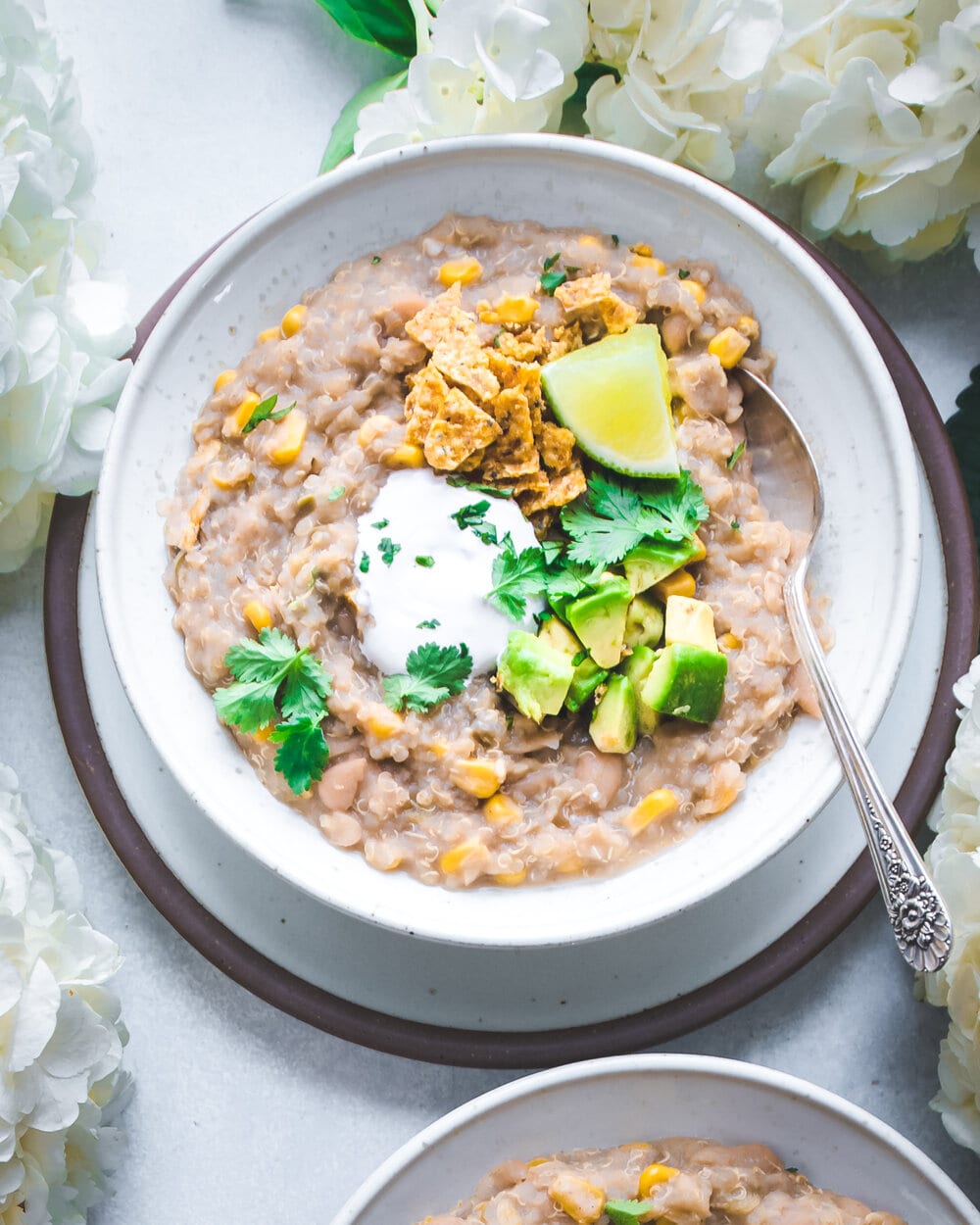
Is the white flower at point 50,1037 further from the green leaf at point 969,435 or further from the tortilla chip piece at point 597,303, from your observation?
the green leaf at point 969,435

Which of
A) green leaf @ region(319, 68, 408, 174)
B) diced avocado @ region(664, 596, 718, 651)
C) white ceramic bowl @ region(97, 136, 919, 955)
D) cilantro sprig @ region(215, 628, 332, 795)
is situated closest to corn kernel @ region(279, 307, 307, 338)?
white ceramic bowl @ region(97, 136, 919, 955)

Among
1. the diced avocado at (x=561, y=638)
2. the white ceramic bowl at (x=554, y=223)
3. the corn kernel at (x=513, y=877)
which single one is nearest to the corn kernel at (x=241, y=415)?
the white ceramic bowl at (x=554, y=223)

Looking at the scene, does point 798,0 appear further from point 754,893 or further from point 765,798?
point 754,893

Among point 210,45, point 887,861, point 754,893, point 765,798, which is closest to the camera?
point 887,861

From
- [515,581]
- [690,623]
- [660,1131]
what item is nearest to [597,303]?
[515,581]

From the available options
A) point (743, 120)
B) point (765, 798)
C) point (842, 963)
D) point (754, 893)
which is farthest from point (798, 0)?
point (842, 963)

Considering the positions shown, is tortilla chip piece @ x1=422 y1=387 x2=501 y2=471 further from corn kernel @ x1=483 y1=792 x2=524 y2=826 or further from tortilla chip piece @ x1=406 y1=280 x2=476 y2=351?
corn kernel @ x1=483 y1=792 x2=524 y2=826
